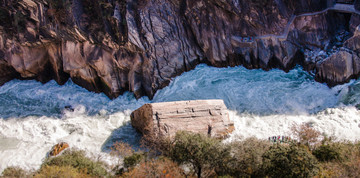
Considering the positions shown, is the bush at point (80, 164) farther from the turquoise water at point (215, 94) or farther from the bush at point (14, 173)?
the turquoise water at point (215, 94)

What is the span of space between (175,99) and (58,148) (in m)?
9.69

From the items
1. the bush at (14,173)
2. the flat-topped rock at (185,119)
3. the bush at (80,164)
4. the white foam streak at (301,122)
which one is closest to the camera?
the bush at (14,173)

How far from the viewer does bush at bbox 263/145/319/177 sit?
41.6 feet

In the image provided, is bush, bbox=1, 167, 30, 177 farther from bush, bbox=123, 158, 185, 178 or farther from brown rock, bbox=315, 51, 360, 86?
brown rock, bbox=315, 51, 360, 86

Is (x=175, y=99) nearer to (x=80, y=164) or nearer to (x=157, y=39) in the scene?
(x=157, y=39)

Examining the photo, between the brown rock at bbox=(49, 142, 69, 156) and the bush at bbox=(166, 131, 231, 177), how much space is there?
7940mm

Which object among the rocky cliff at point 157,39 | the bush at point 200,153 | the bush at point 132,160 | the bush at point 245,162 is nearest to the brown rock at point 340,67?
the rocky cliff at point 157,39

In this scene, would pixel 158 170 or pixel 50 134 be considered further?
pixel 50 134

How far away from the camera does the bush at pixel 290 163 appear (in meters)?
12.7

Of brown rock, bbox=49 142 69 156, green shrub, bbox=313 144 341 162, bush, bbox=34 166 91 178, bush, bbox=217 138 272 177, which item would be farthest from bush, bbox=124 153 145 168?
green shrub, bbox=313 144 341 162

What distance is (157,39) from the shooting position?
2464 centimetres

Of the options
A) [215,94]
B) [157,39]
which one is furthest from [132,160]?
[157,39]

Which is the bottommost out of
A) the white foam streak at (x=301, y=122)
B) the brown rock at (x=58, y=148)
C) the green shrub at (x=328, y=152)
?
the brown rock at (x=58, y=148)

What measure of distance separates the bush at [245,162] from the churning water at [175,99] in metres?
3.45
